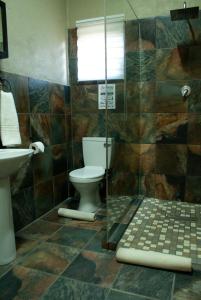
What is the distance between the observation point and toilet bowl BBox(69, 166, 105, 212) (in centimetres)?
247

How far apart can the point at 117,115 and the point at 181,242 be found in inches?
45.5

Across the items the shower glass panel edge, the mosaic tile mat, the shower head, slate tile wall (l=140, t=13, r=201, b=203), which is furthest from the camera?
slate tile wall (l=140, t=13, r=201, b=203)

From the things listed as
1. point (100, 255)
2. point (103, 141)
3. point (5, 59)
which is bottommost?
point (100, 255)

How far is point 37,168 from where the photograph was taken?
246 centimetres

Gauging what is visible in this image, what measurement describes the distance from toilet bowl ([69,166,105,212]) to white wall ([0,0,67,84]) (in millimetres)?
1034

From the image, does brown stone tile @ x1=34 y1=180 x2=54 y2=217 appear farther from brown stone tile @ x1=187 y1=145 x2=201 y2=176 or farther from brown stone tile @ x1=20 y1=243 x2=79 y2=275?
brown stone tile @ x1=187 y1=145 x2=201 y2=176

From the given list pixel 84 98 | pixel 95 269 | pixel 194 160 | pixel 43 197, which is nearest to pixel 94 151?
pixel 84 98

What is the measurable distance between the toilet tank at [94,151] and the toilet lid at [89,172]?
0.08 metres

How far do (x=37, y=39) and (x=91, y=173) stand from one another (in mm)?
1405

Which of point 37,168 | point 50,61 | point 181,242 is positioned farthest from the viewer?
point 50,61

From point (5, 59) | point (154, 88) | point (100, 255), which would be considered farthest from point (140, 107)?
point (100, 255)

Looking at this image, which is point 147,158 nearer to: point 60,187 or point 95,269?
point 60,187

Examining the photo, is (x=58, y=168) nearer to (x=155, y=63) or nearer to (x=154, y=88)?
(x=154, y=88)

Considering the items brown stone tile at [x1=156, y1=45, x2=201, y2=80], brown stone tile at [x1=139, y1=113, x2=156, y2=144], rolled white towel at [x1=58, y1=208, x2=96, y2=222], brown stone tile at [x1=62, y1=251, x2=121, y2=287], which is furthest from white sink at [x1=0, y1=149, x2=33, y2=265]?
brown stone tile at [x1=156, y1=45, x2=201, y2=80]
